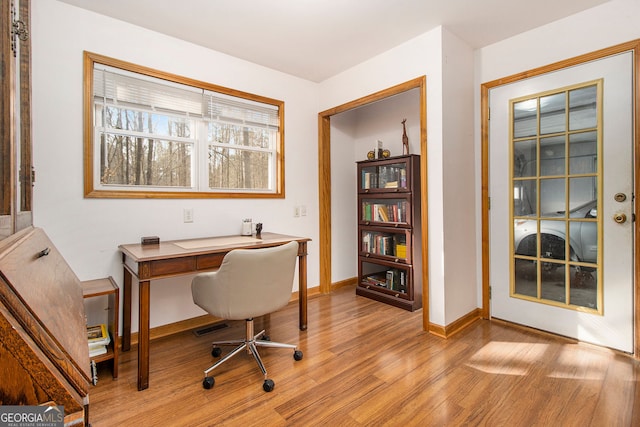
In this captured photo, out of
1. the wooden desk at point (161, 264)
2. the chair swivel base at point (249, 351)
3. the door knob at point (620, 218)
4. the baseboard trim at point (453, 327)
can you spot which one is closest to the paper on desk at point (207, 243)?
the wooden desk at point (161, 264)

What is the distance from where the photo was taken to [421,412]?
1594mm

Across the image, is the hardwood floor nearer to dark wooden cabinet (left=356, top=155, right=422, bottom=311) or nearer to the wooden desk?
the wooden desk

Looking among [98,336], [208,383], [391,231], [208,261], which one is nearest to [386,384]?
[208,383]

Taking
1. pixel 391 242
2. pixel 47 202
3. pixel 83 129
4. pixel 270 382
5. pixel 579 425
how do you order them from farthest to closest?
1. pixel 391 242
2. pixel 83 129
3. pixel 47 202
4. pixel 270 382
5. pixel 579 425

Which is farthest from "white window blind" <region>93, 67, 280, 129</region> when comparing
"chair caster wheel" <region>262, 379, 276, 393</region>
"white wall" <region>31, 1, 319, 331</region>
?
"chair caster wheel" <region>262, 379, 276, 393</region>

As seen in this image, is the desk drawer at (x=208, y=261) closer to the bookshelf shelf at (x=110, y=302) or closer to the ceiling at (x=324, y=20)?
the bookshelf shelf at (x=110, y=302)

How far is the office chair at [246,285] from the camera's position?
1789 millimetres

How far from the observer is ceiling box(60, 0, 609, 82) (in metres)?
2.17

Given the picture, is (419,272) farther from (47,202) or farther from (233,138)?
(47,202)

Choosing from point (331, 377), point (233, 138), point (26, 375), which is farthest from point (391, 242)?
point (26, 375)

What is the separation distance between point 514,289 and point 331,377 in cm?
186

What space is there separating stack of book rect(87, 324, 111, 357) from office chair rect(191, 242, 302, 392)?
62 cm

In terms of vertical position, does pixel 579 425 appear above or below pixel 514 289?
below

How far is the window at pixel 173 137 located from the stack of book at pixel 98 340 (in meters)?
0.95
